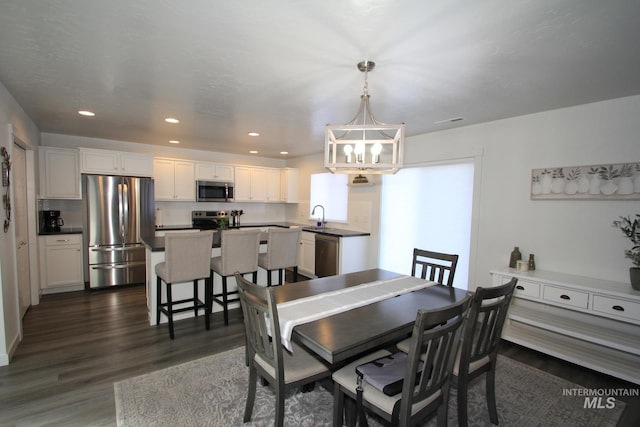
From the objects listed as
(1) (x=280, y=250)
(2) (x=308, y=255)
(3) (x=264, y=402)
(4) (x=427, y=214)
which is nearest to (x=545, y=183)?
(4) (x=427, y=214)

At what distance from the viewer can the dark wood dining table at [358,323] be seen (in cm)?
153

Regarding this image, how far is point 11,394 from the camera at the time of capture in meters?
2.19

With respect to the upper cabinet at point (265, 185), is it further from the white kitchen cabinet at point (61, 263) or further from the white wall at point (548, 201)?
the white wall at point (548, 201)

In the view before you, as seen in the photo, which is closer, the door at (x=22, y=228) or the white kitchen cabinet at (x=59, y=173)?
the door at (x=22, y=228)

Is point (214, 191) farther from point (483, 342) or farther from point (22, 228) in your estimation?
point (483, 342)

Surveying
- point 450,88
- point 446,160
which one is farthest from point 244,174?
point 450,88

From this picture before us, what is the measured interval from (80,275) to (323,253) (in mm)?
3815

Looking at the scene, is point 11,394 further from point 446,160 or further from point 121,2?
point 446,160

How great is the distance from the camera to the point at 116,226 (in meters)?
4.67

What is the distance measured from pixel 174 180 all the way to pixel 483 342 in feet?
18.0

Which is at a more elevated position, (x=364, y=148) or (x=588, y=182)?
(x=364, y=148)

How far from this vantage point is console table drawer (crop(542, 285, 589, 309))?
262 cm

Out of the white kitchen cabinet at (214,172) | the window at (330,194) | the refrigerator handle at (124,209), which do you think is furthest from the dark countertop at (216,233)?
the white kitchen cabinet at (214,172)

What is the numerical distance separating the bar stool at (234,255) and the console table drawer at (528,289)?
2.84 meters
